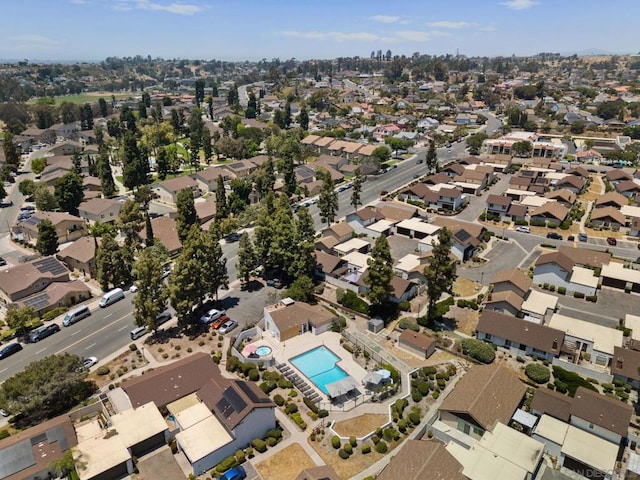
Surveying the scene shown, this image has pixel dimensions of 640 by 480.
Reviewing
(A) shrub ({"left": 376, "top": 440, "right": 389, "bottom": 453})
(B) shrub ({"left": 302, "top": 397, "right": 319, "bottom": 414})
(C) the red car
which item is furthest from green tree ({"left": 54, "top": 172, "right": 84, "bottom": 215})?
(A) shrub ({"left": 376, "top": 440, "right": 389, "bottom": 453})

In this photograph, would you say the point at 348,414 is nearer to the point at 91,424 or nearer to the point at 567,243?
the point at 91,424

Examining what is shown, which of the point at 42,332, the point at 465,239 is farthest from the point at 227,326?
the point at 465,239

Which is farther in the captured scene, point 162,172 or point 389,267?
point 162,172

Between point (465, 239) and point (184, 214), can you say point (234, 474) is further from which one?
point (184, 214)

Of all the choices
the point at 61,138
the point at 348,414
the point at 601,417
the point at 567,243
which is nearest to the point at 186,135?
the point at 61,138

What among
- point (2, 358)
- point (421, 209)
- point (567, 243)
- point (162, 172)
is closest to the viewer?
point (2, 358)

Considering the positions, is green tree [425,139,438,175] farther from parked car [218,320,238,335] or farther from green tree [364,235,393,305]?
parked car [218,320,238,335]
